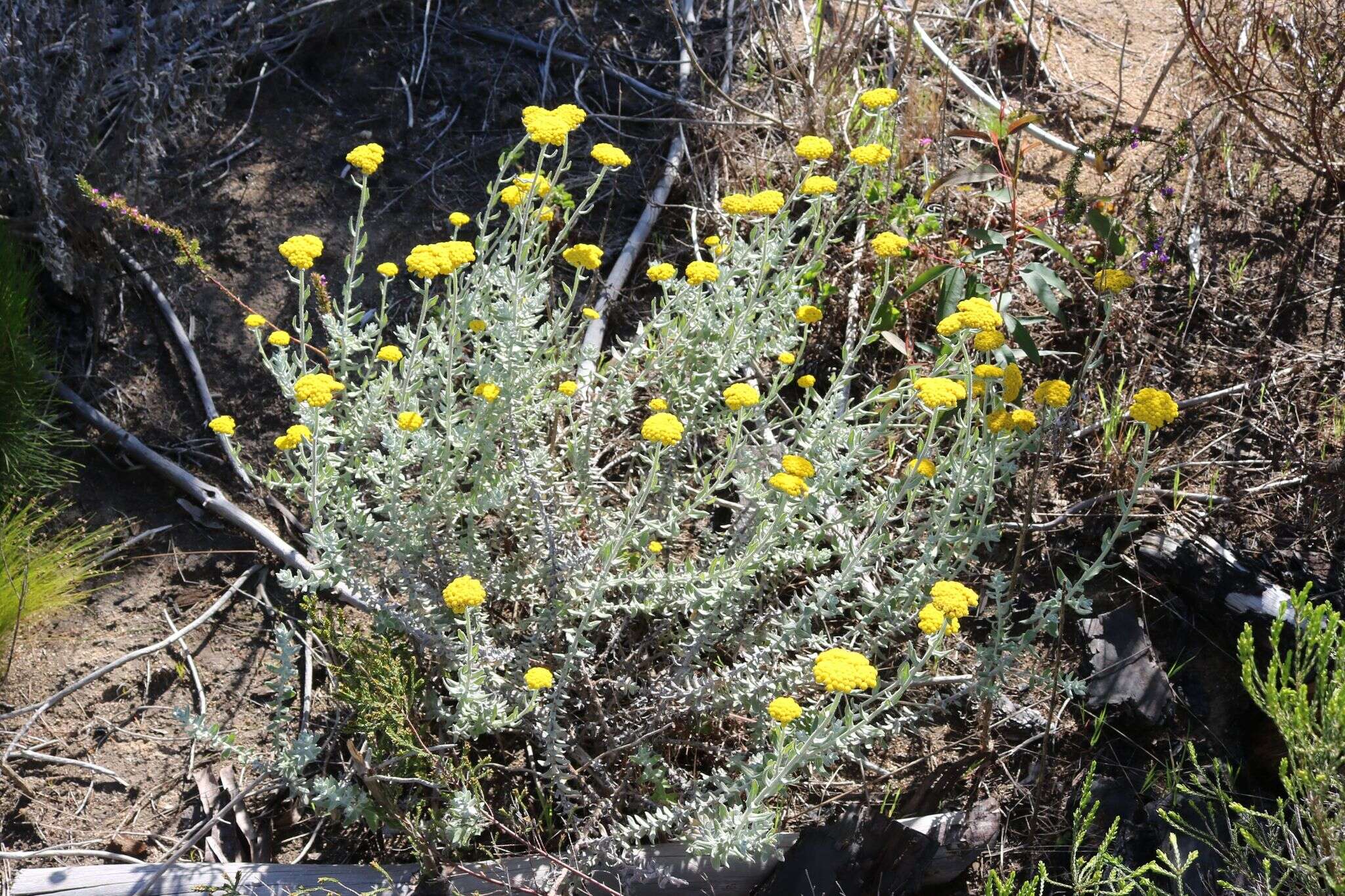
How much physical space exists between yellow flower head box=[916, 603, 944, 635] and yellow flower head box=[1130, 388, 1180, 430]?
2.00 feet

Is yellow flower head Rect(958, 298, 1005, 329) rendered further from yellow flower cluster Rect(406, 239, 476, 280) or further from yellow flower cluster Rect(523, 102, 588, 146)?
yellow flower cluster Rect(406, 239, 476, 280)

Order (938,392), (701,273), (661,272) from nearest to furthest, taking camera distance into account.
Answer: (938,392) → (701,273) → (661,272)

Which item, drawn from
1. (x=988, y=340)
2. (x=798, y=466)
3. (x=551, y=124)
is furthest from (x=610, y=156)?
(x=988, y=340)

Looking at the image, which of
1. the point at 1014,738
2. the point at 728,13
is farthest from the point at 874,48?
the point at 1014,738

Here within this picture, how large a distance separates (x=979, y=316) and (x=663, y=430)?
72cm

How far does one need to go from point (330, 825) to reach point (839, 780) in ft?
4.32

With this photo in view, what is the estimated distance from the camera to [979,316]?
2.21m

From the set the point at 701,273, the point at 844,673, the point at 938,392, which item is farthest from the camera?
the point at 701,273

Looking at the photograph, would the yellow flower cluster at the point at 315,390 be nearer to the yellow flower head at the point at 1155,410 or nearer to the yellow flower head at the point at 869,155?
the yellow flower head at the point at 869,155

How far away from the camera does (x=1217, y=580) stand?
9.31ft

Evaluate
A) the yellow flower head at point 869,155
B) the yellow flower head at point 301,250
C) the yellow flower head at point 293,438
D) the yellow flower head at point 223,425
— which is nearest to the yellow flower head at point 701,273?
the yellow flower head at point 869,155

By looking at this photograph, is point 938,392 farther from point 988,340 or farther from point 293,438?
point 293,438

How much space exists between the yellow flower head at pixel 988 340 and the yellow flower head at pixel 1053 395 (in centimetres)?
17

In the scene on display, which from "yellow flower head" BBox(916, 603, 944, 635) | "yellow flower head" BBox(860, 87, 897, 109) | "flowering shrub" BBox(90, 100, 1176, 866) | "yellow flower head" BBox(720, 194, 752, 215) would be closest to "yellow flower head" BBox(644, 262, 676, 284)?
"flowering shrub" BBox(90, 100, 1176, 866)
